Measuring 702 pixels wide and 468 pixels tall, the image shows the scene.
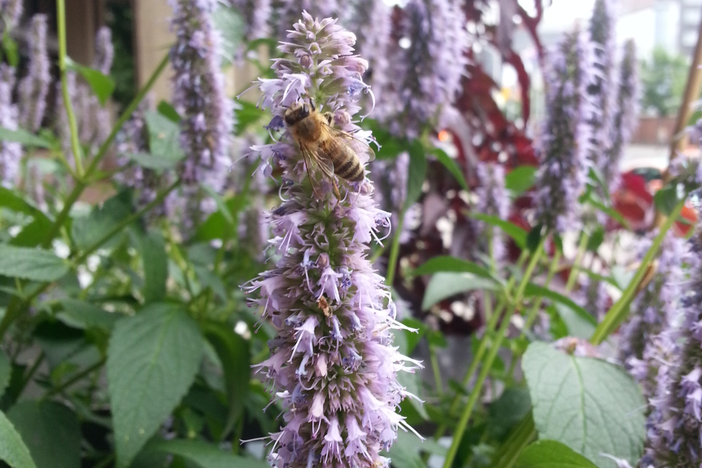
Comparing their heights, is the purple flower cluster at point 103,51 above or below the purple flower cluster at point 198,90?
above

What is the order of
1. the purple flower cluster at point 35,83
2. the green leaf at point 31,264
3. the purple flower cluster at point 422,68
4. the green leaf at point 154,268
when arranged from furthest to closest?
the purple flower cluster at point 35,83, the purple flower cluster at point 422,68, the green leaf at point 154,268, the green leaf at point 31,264

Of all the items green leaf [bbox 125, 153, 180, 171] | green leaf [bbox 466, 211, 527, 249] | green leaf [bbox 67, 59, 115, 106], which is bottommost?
green leaf [bbox 466, 211, 527, 249]

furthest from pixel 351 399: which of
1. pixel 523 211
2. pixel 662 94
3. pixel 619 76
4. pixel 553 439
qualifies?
pixel 662 94

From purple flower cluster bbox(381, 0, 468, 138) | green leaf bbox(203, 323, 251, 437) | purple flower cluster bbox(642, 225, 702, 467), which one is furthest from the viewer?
purple flower cluster bbox(381, 0, 468, 138)

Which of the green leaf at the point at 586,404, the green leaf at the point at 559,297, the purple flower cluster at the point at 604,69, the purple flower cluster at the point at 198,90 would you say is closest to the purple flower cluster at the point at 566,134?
the green leaf at the point at 559,297

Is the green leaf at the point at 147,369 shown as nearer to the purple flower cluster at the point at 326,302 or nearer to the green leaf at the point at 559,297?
the purple flower cluster at the point at 326,302

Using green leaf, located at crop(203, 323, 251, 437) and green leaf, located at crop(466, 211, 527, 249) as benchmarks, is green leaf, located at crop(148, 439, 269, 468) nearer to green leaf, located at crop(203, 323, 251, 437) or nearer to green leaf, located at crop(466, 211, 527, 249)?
green leaf, located at crop(203, 323, 251, 437)

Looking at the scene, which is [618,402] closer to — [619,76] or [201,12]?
[201,12]

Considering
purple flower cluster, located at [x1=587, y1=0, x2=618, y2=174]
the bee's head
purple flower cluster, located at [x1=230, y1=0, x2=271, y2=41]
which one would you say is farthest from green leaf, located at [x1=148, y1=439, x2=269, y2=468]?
purple flower cluster, located at [x1=587, y1=0, x2=618, y2=174]
